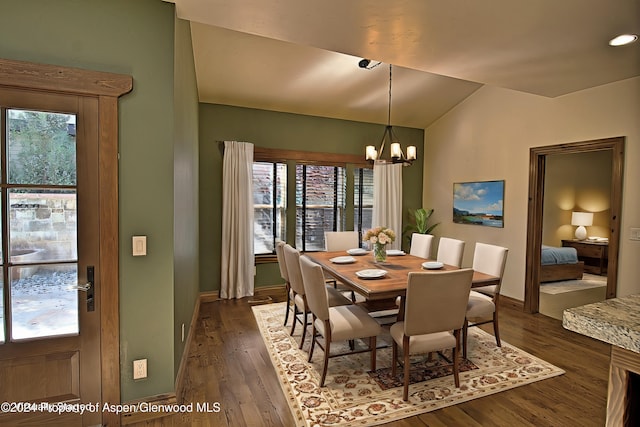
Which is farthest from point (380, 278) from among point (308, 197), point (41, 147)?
point (308, 197)

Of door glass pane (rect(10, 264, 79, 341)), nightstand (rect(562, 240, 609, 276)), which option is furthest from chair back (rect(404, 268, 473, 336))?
nightstand (rect(562, 240, 609, 276))

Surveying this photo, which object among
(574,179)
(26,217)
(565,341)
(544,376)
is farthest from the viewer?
(574,179)

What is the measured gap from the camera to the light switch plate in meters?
2.04

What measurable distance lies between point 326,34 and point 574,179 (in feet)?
22.6

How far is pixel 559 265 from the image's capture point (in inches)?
218

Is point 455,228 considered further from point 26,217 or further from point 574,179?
point 26,217

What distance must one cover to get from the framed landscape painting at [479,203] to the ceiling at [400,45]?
4.80 ft

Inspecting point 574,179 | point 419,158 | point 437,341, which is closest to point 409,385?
point 437,341

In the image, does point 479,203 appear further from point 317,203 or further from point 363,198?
point 317,203

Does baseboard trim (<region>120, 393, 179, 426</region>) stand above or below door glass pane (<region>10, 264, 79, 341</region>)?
below

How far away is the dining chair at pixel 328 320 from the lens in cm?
249

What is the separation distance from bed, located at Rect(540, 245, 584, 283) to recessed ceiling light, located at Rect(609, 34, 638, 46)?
3.74 metres

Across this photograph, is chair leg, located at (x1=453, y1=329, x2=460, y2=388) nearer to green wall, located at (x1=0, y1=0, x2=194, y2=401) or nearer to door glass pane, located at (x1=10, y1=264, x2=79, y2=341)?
green wall, located at (x1=0, y1=0, x2=194, y2=401)

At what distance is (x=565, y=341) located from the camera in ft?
11.1
